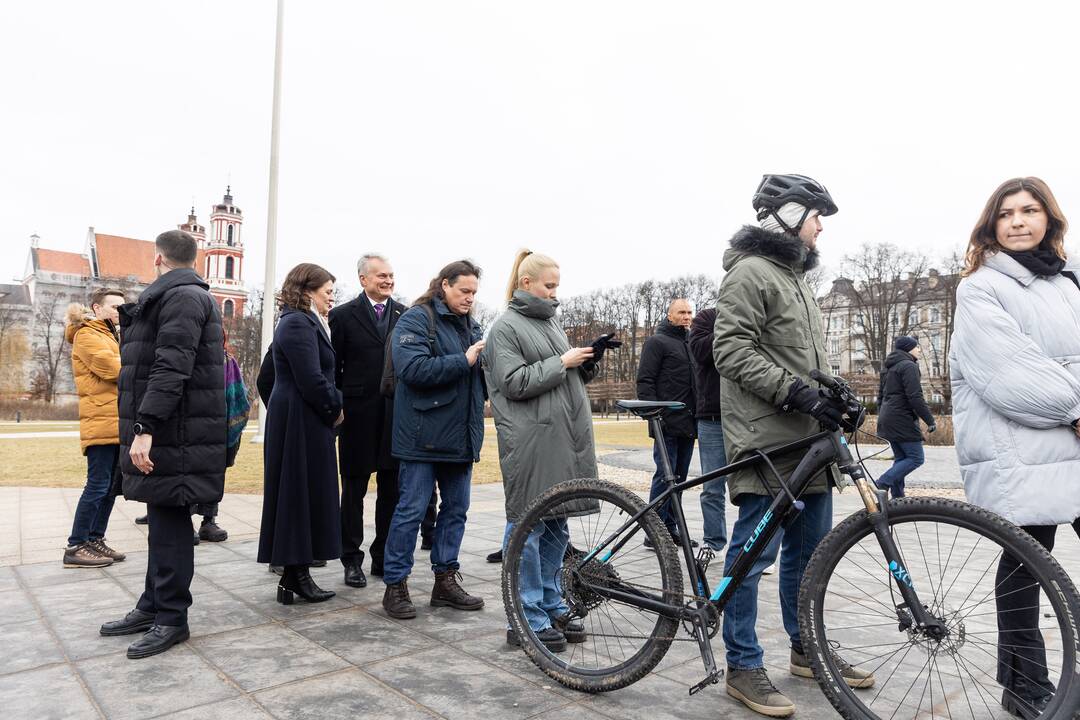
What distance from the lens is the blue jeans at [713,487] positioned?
5.48 meters

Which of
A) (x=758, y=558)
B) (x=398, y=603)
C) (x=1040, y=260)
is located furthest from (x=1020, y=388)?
(x=398, y=603)

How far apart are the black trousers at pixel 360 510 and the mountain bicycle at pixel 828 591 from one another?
1.99m

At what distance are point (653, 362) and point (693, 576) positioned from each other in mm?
3517

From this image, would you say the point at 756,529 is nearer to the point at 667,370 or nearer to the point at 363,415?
the point at 363,415

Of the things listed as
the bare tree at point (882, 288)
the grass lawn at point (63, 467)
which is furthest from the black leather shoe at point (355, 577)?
the bare tree at point (882, 288)

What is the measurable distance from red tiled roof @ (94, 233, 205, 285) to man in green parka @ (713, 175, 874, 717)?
10085 cm

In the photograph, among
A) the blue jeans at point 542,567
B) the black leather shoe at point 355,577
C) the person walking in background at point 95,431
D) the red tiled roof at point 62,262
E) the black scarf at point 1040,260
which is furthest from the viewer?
the red tiled roof at point 62,262

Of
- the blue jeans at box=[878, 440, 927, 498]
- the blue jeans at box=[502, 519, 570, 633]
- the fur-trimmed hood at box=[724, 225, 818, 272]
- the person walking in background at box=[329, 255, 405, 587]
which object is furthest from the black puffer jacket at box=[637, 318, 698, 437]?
the blue jeans at box=[878, 440, 927, 498]

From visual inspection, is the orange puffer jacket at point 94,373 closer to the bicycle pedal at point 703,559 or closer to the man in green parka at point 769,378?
the bicycle pedal at point 703,559

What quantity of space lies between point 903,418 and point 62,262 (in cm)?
10797

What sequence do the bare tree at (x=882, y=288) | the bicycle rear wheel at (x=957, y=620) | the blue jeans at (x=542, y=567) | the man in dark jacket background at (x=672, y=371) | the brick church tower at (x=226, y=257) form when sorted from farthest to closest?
1. the brick church tower at (x=226, y=257)
2. the bare tree at (x=882, y=288)
3. the man in dark jacket background at (x=672, y=371)
4. the blue jeans at (x=542, y=567)
5. the bicycle rear wheel at (x=957, y=620)

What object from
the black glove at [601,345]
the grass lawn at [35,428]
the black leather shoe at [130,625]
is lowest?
the grass lawn at [35,428]

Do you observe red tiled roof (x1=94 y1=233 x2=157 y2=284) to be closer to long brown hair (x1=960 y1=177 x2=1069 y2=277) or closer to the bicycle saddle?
the bicycle saddle

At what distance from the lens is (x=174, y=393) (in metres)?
3.69
